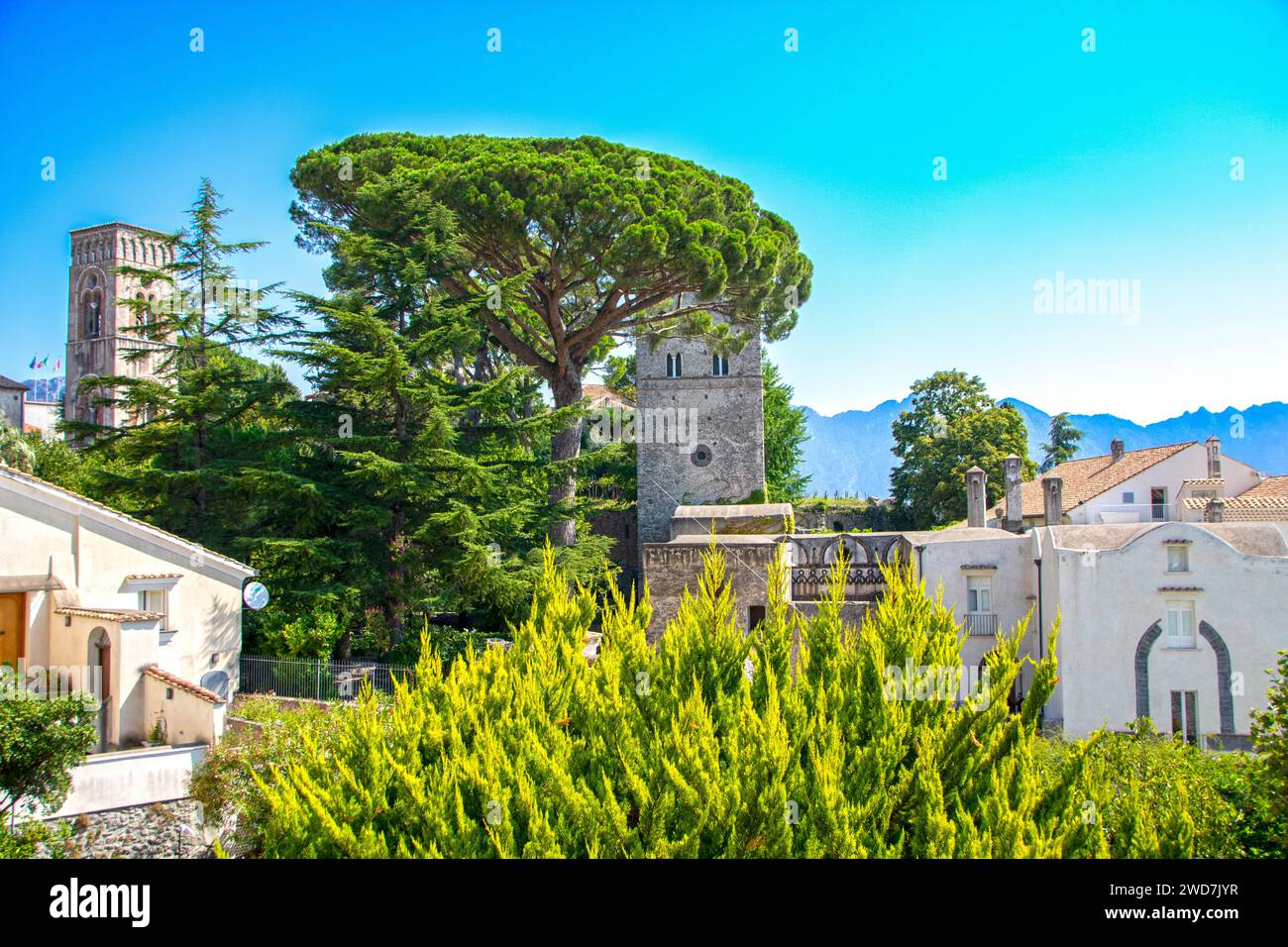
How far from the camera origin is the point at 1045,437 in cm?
6366

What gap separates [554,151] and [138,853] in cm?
2078

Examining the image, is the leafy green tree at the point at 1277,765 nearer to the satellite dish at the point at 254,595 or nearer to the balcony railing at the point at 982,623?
the balcony railing at the point at 982,623

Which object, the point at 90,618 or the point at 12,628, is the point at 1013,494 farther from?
the point at 12,628

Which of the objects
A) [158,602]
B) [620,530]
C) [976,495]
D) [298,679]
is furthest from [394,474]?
[620,530]

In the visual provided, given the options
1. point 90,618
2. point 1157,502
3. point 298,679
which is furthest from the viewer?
point 1157,502

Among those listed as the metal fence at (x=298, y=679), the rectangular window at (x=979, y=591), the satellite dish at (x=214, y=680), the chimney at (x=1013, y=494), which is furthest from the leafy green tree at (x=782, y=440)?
the satellite dish at (x=214, y=680)

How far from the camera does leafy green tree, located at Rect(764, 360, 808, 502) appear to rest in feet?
156

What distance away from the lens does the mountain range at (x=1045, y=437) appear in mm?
59094

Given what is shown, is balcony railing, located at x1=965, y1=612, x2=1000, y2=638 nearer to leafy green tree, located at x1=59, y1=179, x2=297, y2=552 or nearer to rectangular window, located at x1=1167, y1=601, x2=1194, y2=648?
rectangular window, located at x1=1167, y1=601, x2=1194, y2=648

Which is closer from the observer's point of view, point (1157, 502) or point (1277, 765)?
point (1277, 765)

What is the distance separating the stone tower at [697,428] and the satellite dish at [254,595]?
2341cm

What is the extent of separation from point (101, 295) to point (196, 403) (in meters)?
35.0

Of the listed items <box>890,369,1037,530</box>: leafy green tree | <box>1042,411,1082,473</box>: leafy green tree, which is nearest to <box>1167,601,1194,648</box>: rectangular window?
<box>890,369,1037,530</box>: leafy green tree
